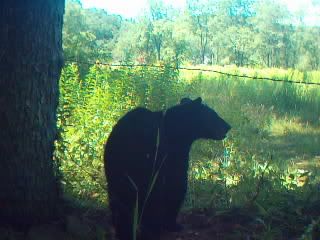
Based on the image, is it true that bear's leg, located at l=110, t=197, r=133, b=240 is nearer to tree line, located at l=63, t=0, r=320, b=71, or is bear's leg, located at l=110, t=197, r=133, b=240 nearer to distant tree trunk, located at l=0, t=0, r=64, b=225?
distant tree trunk, located at l=0, t=0, r=64, b=225

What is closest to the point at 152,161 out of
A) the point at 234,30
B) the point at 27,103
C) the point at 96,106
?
the point at 27,103

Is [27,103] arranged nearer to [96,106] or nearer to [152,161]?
[152,161]

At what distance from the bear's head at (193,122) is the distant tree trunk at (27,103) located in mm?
1071

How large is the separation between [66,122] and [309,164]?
4632 mm

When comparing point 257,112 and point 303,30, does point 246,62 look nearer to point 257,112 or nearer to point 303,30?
point 303,30

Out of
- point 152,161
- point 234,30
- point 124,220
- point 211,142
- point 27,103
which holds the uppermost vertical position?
point 234,30

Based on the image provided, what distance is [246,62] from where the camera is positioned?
24797 millimetres

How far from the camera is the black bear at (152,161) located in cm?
346

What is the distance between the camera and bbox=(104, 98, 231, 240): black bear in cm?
346

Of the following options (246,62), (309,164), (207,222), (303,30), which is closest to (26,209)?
(207,222)

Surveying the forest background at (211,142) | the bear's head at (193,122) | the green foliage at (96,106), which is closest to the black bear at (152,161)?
the bear's head at (193,122)

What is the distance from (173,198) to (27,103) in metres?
1.54

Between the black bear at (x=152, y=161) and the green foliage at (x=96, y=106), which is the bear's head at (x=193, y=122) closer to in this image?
the black bear at (x=152, y=161)

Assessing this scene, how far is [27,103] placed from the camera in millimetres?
3373
